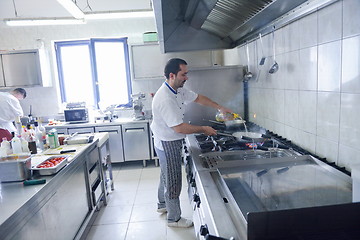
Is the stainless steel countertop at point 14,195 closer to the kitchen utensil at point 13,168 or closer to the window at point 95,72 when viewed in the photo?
the kitchen utensil at point 13,168

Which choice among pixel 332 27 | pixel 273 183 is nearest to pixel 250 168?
pixel 273 183

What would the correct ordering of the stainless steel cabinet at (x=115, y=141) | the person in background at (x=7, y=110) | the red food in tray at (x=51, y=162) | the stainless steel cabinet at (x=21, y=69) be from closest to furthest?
the red food in tray at (x=51, y=162) → the person in background at (x=7, y=110) → the stainless steel cabinet at (x=115, y=141) → the stainless steel cabinet at (x=21, y=69)

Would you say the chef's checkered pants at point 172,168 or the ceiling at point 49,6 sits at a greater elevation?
the ceiling at point 49,6

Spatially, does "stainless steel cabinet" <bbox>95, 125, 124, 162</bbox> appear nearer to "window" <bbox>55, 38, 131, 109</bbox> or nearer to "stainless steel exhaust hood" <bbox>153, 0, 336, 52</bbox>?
"window" <bbox>55, 38, 131, 109</bbox>

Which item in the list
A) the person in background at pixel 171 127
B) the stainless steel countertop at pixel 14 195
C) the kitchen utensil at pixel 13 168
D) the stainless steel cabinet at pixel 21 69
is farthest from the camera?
the stainless steel cabinet at pixel 21 69

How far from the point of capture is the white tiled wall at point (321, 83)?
1.21 metres

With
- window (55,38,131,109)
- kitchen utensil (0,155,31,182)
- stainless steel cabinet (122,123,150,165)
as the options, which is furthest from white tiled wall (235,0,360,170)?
window (55,38,131,109)

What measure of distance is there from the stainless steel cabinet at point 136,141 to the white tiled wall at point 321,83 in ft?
7.05

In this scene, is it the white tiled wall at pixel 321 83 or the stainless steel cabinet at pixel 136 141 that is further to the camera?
the stainless steel cabinet at pixel 136 141

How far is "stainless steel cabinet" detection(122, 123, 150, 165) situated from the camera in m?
3.82

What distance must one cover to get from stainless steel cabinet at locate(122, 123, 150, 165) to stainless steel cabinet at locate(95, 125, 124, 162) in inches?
2.4

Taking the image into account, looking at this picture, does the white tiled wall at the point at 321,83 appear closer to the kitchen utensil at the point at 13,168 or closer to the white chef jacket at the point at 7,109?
the kitchen utensil at the point at 13,168

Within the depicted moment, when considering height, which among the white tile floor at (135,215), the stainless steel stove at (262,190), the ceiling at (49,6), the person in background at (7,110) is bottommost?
the white tile floor at (135,215)

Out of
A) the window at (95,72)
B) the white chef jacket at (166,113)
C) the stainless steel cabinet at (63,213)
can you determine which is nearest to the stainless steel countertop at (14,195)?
the stainless steel cabinet at (63,213)
